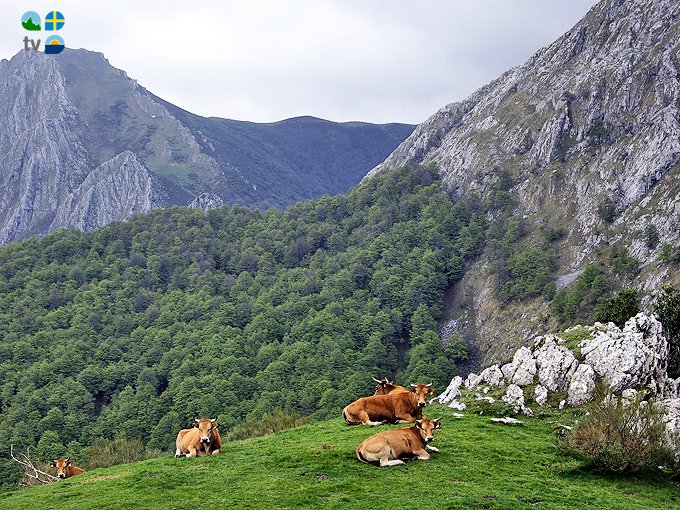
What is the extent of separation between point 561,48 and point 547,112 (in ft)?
80.9

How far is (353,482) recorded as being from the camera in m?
16.8

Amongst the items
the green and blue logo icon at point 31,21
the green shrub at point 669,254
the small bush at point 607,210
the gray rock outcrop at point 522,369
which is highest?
the green and blue logo icon at point 31,21

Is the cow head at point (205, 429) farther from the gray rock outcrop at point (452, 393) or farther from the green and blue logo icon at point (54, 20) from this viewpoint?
the green and blue logo icon at point (54, 20)

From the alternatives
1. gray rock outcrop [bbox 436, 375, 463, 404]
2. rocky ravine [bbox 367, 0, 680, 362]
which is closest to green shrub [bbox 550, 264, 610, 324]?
rocky ravine [bbox 367, 0, 680, 362]

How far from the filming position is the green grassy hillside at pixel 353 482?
1574 centimetres

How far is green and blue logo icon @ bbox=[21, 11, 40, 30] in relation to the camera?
11176 cm

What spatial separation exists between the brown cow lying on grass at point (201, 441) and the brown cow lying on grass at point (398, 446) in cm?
588

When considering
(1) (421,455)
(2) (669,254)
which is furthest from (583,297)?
(1) (421,455)

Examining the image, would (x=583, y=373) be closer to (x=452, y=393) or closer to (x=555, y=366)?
(x=555, y=366)

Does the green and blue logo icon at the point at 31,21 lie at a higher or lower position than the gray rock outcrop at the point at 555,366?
higher

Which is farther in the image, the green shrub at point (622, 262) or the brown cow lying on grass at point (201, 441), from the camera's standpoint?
the green shrub at point (622, 262)

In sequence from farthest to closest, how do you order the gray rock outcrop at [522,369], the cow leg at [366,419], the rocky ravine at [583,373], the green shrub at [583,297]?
the green shrub at [583,297] < the gray rock outcrop at [522,369] < the rocky ravine at [583,373] < the cow leg at [366,419]

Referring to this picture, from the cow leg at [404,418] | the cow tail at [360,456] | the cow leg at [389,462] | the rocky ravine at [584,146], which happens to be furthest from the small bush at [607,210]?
the cow tail at [360,456]

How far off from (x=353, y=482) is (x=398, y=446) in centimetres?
227
